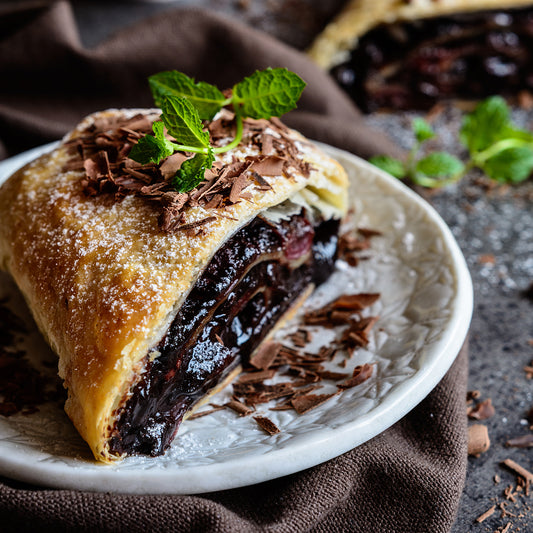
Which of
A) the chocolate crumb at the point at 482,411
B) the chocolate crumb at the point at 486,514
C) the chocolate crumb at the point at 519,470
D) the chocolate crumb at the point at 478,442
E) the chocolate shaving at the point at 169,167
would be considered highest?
the chocolate shaving at the point at 169,167

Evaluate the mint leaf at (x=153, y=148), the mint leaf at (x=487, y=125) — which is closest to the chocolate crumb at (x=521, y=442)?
the mint leaf at (x=153, y=148)

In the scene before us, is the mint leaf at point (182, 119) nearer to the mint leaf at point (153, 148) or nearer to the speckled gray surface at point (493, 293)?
the mint leaf at point (153, 148)

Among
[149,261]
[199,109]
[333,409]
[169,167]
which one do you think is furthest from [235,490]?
[199,109]

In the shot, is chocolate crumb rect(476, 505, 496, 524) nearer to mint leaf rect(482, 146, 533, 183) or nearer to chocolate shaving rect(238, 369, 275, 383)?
chocolate shaving rect(238, 369, 275, 383)

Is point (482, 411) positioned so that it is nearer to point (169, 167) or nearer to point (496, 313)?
point (496, 313)

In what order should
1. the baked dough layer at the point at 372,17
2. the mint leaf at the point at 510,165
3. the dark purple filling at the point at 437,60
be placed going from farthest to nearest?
the dark purple filling at the point at 437,60 < the baked dough layer at the point at 372,17 < the mint leaf at the point at 510,165

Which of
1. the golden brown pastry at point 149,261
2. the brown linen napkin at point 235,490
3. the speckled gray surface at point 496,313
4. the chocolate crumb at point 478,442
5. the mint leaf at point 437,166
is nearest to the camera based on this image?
the brown linen napkin at point 235,490

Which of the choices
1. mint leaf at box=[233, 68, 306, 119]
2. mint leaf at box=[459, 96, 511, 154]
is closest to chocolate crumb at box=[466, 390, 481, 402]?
mint leaf at box=[233, 68, 306, 119]

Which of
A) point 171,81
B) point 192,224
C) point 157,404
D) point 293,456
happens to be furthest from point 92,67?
point 293,456

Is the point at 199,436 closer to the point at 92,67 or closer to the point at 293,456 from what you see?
the point at 293,456

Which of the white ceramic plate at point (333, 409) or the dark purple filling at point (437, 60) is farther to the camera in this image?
the dark purple filling at point (437, 60)
